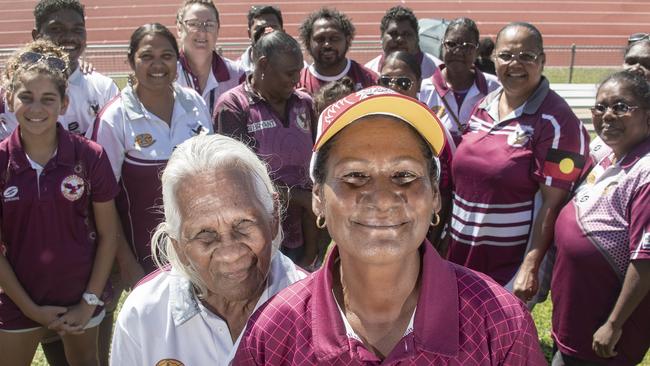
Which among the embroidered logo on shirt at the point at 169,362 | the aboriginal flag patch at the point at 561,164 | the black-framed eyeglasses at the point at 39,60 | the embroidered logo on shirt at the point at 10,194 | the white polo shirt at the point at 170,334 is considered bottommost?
the embroidered logo on shirt at the point at 169,362

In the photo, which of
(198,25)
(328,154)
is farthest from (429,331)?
(198,25)

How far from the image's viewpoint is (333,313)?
183cm

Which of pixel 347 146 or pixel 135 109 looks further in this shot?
pixel 135 109

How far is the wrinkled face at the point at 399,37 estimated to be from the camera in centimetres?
609

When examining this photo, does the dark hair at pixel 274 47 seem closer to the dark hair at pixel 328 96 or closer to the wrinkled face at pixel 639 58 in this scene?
the dark hair at pixel 328 96

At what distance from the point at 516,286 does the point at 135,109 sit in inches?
97.2

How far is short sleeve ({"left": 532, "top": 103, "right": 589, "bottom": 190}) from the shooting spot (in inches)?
143

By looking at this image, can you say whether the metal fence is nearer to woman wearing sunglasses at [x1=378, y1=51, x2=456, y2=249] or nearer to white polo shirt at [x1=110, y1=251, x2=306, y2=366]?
woman wearing sunglasses at [x1=378, y1=51, x2=456, y2=249]

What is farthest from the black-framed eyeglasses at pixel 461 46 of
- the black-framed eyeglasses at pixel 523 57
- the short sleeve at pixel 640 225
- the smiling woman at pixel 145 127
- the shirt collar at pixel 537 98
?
the short sleeve at pixel 640 225

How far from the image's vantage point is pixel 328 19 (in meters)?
5.46

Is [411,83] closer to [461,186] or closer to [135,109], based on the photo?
[461,186]

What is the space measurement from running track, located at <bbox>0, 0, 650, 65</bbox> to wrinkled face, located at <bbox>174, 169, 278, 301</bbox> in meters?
21.1

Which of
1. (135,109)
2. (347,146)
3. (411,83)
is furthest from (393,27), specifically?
(347,146)

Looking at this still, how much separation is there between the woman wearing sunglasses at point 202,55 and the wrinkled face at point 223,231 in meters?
2.98
